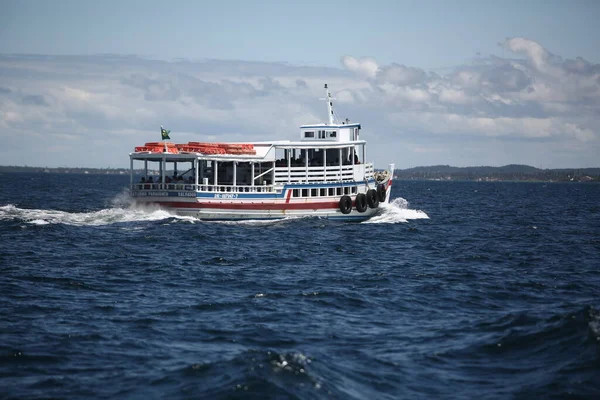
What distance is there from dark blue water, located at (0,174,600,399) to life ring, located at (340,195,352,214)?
1023cm

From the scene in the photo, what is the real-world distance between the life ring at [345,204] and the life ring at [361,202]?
2.08 ft

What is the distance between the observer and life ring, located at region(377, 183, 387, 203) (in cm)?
5692

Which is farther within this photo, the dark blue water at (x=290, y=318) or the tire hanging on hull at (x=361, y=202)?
the tire hanging on hull at (x=361, y=202)

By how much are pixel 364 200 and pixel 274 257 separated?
19343 mm

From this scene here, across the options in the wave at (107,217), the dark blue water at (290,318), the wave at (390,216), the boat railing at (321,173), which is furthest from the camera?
the wave at (390,216)

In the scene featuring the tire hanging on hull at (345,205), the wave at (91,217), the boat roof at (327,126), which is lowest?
the wave at (91,217)

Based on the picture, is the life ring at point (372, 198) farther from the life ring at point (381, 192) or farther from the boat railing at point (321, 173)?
the boat railing at point (321, 173)

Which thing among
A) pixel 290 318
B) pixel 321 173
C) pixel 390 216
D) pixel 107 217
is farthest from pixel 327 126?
pixel 290 318

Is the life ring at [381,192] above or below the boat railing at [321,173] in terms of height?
below

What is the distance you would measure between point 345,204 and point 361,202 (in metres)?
1.43

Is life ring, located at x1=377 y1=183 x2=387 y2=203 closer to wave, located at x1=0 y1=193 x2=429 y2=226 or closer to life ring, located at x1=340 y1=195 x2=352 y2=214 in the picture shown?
wave, located at x1=0 y1=193 x2=429 y2=226

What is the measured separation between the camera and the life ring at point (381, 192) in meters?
56.9

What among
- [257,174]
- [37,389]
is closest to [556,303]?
[37,389]

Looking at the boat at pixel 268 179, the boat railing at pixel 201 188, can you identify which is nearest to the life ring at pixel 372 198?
the boat at pixel 268 179
